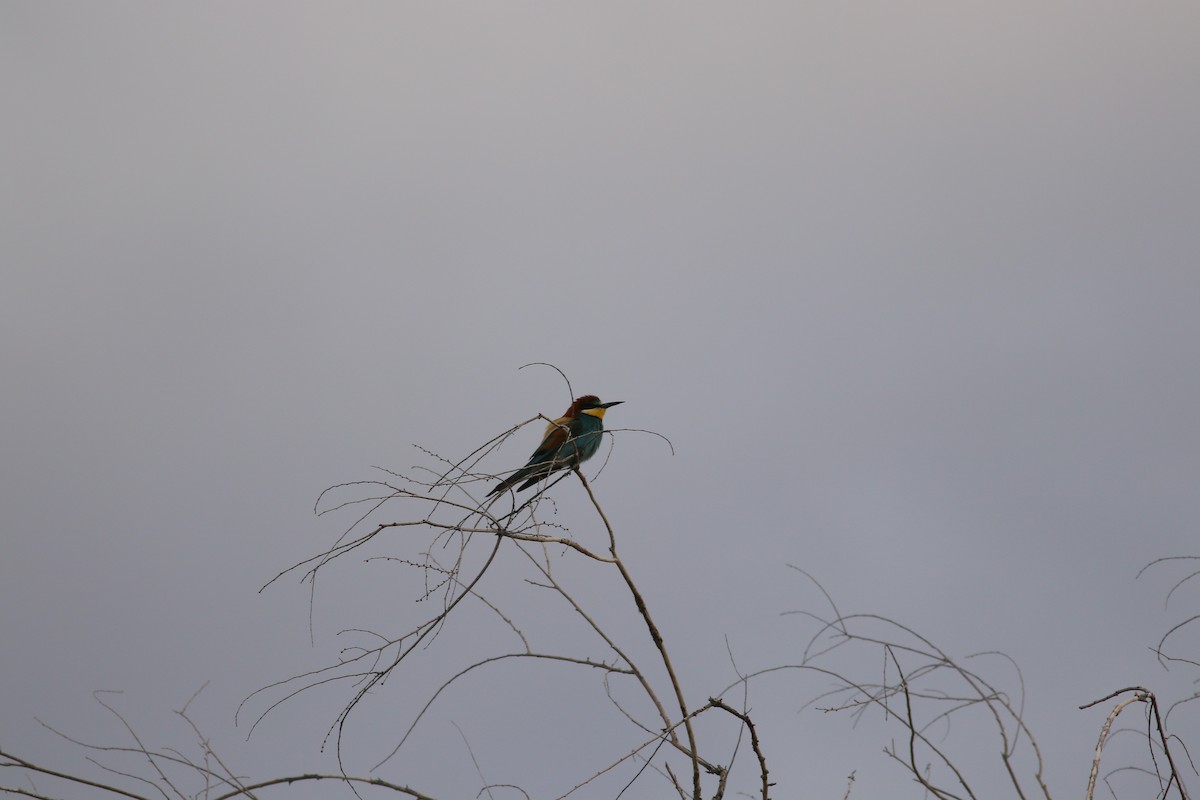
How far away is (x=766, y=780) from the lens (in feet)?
10.5

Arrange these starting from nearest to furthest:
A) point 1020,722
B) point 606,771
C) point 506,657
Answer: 1. point 1020,722
2. point 606,771
3. point 506,657

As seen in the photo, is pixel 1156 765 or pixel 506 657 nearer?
pixel 1156 765

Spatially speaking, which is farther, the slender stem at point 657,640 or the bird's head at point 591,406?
the bird's head at point 591,406

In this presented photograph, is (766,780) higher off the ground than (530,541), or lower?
lower

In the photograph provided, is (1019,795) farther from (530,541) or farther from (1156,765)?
(530,541)

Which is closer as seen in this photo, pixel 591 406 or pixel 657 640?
pixel 657 640

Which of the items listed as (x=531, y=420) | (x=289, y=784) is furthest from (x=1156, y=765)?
(x=289, y=784)

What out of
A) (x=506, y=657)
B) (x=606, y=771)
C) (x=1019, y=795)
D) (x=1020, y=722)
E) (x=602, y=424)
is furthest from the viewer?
(x=602, y=424)

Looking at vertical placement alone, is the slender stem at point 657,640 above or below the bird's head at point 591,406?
below

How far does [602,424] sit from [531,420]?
3.83 meters

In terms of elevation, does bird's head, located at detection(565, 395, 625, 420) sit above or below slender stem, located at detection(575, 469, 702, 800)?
above

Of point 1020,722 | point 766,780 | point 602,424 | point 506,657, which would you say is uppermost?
point 602,424

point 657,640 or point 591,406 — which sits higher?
point 591,406

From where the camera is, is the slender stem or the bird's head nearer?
the slender stem
